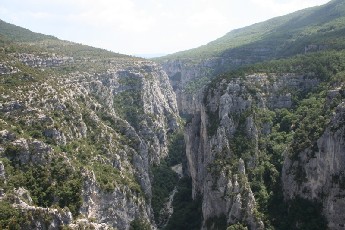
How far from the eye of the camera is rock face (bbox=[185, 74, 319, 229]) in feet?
339

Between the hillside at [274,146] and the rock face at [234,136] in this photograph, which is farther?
the rock face at [234,136]

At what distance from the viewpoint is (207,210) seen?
111938 mm

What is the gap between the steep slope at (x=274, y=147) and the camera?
92125 mm

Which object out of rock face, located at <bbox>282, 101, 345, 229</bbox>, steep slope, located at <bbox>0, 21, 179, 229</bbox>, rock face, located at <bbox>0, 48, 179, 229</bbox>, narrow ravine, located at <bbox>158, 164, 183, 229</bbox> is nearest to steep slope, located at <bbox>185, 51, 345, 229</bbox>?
rock face, located at <bbox>282, 101, 345, 229</bbox>

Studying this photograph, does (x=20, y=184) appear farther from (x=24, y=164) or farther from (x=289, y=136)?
(x=289, y=136)

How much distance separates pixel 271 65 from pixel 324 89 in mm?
27309

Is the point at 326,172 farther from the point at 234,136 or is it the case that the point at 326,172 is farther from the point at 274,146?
the point at 234,136

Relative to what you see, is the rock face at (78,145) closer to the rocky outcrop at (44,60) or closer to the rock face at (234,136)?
the rocky outcrop at (44,60)

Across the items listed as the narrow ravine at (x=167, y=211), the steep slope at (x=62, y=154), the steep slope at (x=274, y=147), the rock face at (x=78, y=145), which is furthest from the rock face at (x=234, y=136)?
the rock face at (x=78, y=145)

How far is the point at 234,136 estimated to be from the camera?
118 meters

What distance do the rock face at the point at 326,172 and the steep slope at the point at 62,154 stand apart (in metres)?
44.0

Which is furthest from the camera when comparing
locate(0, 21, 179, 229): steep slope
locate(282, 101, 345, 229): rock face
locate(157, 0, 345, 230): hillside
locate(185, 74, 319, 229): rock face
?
locate(185, 74, 319, 229): rock face

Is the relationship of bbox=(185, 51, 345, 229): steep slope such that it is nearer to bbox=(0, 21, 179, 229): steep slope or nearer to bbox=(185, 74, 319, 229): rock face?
bbox=(185, 74, 319, 229): rock face

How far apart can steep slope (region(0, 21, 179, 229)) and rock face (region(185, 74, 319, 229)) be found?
2119cm
